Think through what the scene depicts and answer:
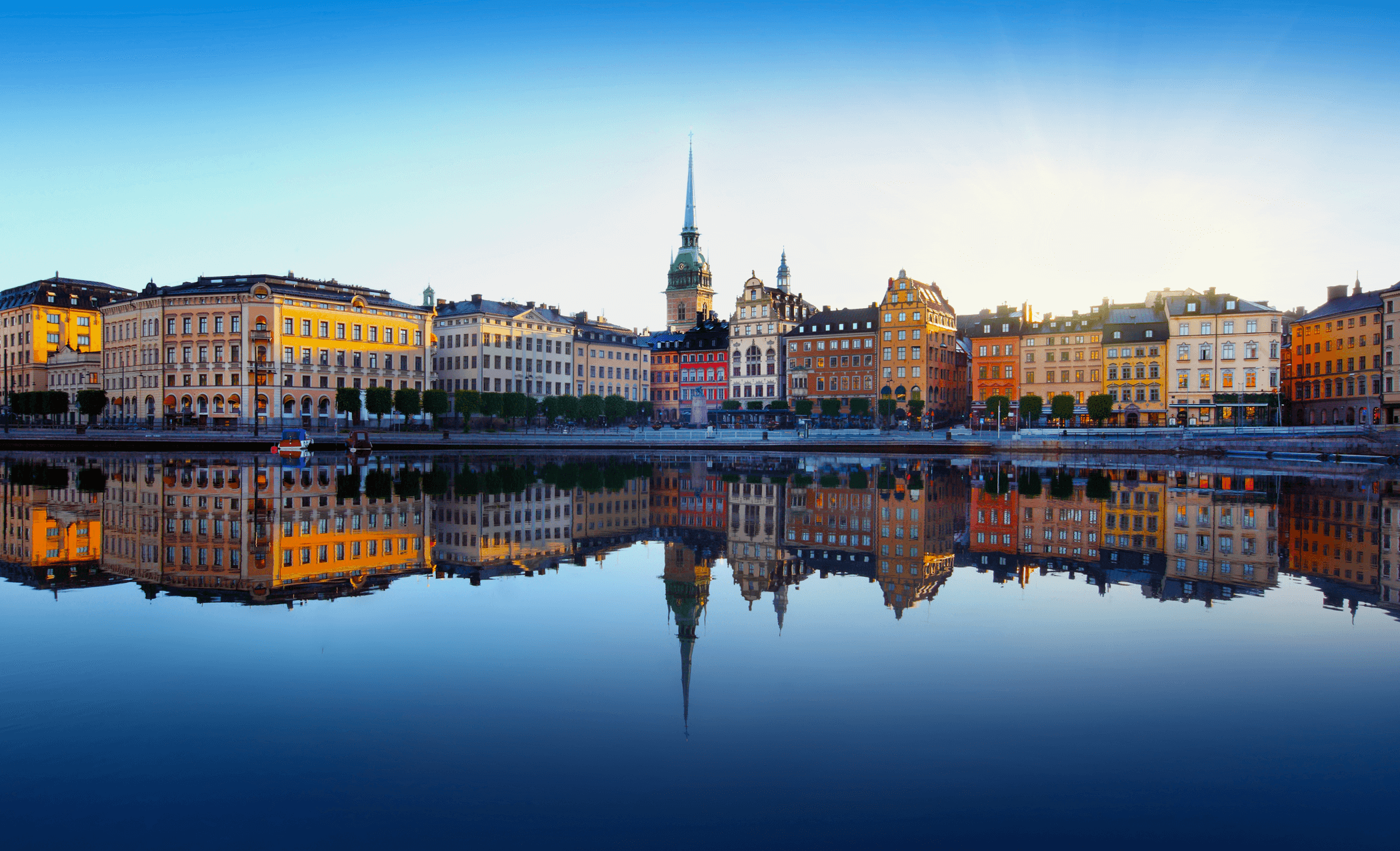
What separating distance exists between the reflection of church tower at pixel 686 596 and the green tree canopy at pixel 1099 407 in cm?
7397

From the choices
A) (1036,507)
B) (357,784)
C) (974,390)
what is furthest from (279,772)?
(974,390)

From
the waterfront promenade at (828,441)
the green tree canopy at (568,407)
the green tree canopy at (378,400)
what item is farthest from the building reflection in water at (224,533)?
the green tree canopy at (568,407)

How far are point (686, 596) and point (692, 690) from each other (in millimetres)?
5191

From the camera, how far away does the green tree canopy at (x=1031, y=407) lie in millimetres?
86188

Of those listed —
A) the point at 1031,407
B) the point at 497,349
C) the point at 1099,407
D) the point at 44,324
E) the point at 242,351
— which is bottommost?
the point at 1099,407

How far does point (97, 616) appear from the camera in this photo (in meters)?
11.0

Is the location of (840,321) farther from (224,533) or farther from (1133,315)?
(224,533)

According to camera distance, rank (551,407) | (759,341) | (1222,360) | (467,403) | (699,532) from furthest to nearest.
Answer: (759,341)
(551,407)
(1222,360)
(467,403)
(699,532)

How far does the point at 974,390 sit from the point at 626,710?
100.0 meters

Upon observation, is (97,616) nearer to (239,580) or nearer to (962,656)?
(239,580)

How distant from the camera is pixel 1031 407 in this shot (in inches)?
3403

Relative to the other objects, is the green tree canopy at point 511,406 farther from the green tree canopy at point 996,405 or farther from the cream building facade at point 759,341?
the green tree canopy at point 996,405

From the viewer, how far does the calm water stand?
5680mm

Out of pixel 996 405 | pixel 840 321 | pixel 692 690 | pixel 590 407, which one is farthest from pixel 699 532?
pixel 840 321
